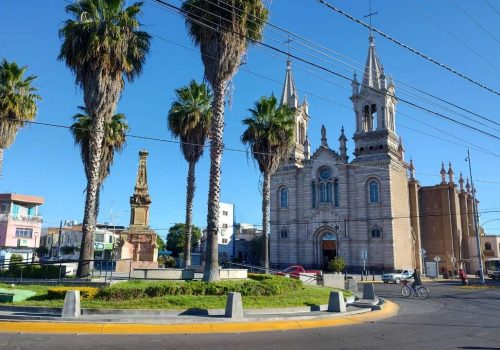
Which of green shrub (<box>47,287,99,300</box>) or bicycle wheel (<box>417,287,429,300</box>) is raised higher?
green shrub (<box>47,287,99,300</box>)

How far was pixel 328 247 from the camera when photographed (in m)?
55.8

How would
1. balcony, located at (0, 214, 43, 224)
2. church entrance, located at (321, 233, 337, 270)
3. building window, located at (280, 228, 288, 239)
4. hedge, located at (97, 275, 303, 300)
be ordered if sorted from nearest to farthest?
hedge, located at (97, 275, 303, 300) < church entrance, located at (321, 233, 337, 270) < balcony, located at (0, 214, 43, 224) < building window, located at (280, 228, 288, 239)

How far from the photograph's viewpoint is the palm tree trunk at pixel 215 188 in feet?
58.9

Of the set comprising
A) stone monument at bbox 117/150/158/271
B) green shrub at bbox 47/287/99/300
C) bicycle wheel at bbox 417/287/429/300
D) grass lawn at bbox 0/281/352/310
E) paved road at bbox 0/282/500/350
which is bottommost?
paved road at bbox 0/282/500/350

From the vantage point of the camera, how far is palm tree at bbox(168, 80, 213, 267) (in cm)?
2988

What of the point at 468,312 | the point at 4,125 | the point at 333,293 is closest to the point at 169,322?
the point at 333,293

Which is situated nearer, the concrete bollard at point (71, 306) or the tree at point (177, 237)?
the concrete bollard at point (71, 306)

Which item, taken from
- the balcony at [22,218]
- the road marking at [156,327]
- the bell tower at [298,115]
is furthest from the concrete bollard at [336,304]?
the balcony at [22,218]

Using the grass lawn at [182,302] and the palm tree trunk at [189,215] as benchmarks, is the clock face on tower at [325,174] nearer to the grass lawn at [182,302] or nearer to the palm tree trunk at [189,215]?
the palm tree trunk at [189,215]

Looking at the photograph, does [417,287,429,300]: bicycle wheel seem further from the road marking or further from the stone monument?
the stone monument

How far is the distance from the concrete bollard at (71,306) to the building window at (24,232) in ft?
165

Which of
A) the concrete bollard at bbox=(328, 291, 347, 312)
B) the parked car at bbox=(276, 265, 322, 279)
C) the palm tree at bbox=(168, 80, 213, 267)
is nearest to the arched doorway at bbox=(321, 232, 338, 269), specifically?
the parked car at bbox=(276, 265, 322, 279)

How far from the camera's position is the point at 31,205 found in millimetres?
60438

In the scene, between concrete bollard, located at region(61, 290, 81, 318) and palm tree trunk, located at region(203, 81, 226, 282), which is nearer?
concrete bollard, located at region(61, 290, 81, 318)
